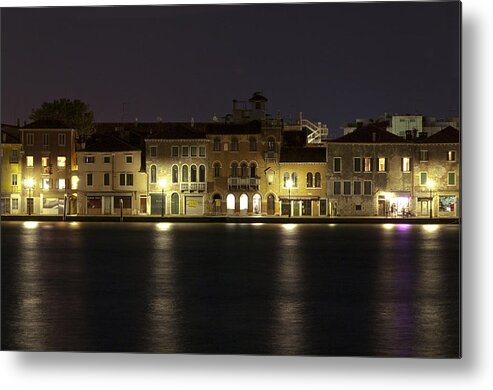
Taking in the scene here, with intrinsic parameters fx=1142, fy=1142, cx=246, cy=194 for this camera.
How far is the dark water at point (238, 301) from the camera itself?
785 cm

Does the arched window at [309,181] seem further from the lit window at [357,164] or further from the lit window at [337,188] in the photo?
the lit window at [357,164]

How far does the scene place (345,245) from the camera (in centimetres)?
1978

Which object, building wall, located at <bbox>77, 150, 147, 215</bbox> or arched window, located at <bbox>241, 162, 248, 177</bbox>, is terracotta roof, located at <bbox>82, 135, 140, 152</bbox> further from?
arched window, located at <bbox>241, 162, 248, 177</bbox>

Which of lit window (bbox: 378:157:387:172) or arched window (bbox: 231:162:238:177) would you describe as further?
arched window (bbox: 231:162:238:177)

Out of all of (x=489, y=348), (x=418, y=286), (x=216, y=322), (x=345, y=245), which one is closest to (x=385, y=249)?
(x=345, y=245)

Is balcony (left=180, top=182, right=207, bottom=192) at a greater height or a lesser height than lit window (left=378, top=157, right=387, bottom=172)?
lesser

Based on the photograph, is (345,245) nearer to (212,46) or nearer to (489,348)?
(212,46)

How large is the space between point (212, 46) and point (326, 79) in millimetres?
993

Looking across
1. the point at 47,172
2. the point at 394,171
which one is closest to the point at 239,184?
the point at 394,171

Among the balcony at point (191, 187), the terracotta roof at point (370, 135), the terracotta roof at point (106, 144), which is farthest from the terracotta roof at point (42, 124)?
the terracotta roof at point (370, 135)

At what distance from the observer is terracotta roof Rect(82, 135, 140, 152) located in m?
12.7

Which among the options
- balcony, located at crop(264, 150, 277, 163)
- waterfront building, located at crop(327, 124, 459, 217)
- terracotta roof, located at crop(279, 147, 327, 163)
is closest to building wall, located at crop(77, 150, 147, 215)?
terracotta roof, located at crop(279, 147, 327, 163)

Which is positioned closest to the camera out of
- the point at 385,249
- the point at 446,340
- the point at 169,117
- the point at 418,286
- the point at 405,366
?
the point at 405,366

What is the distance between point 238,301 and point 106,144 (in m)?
3.42
